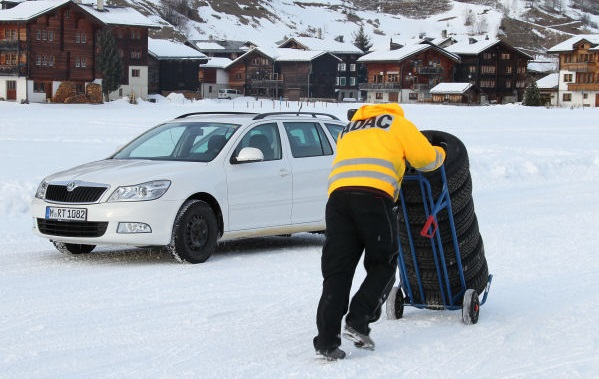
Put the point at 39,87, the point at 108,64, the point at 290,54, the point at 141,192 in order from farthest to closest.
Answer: the point at 290,54
the point at 108,64
the point at 39,87
the point at 141,192

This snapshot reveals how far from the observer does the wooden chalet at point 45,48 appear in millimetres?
81438

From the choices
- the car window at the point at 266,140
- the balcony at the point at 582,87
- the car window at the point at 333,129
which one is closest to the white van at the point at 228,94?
the balcony at the point at 582,87

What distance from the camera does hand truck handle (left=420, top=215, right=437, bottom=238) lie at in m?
6.82

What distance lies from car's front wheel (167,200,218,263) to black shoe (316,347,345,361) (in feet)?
13.5

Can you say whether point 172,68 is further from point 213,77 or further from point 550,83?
point 550,83

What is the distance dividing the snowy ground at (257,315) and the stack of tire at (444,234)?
0.29 metres

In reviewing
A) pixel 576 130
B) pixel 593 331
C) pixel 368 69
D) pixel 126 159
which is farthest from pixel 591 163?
pixel 368 69

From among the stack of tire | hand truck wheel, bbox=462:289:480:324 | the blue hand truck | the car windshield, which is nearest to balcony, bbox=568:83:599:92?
the car windshield

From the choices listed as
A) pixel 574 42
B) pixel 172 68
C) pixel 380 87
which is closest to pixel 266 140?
pixel 172 68

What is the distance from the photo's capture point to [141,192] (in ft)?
32.4

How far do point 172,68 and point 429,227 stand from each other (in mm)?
110748

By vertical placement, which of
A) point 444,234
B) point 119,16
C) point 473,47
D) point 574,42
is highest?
point 119,16

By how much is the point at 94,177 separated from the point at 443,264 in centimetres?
424

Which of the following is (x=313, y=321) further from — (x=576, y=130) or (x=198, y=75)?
(x=198, y=75)
